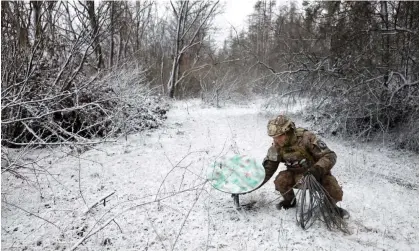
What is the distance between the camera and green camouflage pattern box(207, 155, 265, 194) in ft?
11.2

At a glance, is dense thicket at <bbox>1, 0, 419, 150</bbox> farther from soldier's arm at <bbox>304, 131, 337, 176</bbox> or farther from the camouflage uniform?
soldier's arm at <bbox>304, 131, 337, 176</bbox>

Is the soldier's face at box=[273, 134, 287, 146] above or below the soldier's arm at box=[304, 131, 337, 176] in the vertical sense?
above

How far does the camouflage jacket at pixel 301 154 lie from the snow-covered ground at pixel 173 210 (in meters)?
0.62

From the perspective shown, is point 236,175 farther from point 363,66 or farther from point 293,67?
point 293,67

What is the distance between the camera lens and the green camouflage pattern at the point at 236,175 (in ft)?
11.2

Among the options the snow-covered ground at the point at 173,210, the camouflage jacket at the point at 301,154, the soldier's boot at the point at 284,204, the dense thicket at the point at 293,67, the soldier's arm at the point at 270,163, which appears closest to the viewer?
the snow-covered ground at the point at 173,210

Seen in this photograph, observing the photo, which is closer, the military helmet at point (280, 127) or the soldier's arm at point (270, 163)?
the military helmet at point (280, 127)

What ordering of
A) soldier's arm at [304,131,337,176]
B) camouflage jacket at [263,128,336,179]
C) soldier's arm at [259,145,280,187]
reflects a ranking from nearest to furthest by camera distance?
soldier's arm at [304,131,337,176], camouflage jacket at [263,128,336,179], soldier's arm at [259,145,280,187]

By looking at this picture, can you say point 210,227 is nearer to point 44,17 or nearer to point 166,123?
point 44,17

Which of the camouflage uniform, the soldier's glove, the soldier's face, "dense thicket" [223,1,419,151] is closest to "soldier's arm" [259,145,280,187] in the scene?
the camouflage uniform

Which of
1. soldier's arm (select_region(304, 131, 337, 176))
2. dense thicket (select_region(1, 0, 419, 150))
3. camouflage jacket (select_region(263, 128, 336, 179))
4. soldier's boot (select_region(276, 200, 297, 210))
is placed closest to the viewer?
soldier's arm (select_region(304, 131, 337, 176))

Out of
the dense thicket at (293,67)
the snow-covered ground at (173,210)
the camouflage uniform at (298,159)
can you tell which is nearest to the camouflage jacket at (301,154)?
the camouflage uniform at (298,159)

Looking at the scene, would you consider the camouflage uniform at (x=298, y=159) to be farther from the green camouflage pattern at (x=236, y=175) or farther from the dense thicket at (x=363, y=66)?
the dense thicket at (x=363, y=66)

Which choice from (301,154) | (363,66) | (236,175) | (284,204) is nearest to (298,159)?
(301,154)
